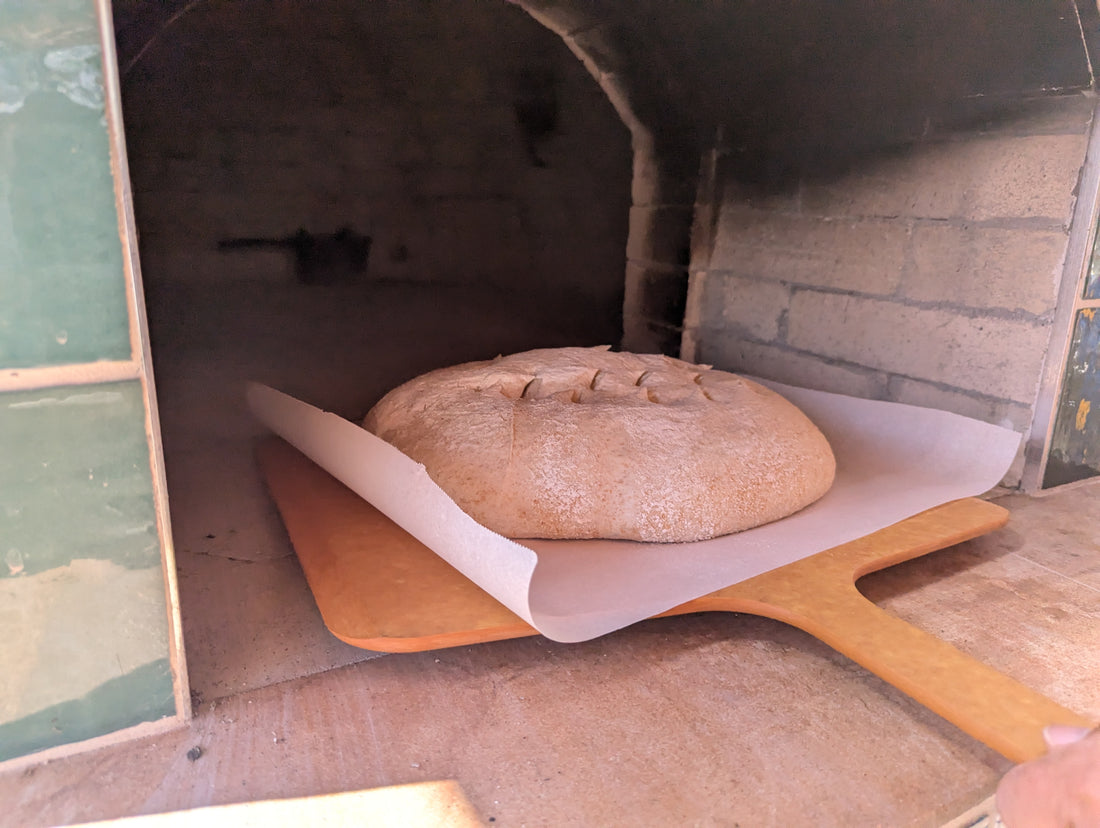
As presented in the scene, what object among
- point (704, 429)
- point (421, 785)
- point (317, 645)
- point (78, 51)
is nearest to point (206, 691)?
point (317, 645)

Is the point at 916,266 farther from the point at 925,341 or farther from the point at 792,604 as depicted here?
the point at 792,604

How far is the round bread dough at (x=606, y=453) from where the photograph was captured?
131 cm

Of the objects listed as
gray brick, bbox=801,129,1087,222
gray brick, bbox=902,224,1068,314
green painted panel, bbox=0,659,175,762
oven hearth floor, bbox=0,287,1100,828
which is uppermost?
gray brick, bbox=801,129,1087,222

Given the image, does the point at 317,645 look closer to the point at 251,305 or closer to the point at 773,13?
the point at 251,305

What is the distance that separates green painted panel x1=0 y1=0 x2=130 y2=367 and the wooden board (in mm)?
503

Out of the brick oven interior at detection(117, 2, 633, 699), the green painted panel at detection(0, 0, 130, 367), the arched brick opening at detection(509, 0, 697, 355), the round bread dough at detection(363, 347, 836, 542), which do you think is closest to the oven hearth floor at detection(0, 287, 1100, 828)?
the round bread dough at detection(363, 347, 836, 542)

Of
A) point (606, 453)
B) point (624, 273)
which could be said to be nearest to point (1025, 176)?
point (606, 453)

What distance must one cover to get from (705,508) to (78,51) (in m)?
1.10

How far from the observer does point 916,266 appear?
185 cm

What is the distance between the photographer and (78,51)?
73 centimetres

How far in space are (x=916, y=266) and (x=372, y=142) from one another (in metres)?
1.55

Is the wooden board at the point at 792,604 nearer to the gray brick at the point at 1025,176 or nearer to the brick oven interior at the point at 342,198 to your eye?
the brick oven interior at the point at 342,198

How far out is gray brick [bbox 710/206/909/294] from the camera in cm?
192

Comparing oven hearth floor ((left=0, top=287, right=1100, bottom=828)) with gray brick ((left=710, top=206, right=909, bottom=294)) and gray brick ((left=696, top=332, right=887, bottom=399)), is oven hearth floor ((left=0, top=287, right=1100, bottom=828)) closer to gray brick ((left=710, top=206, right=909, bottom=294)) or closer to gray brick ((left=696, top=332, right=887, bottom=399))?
gray brick ((left=696, top=332, right=887, bottom=399))
